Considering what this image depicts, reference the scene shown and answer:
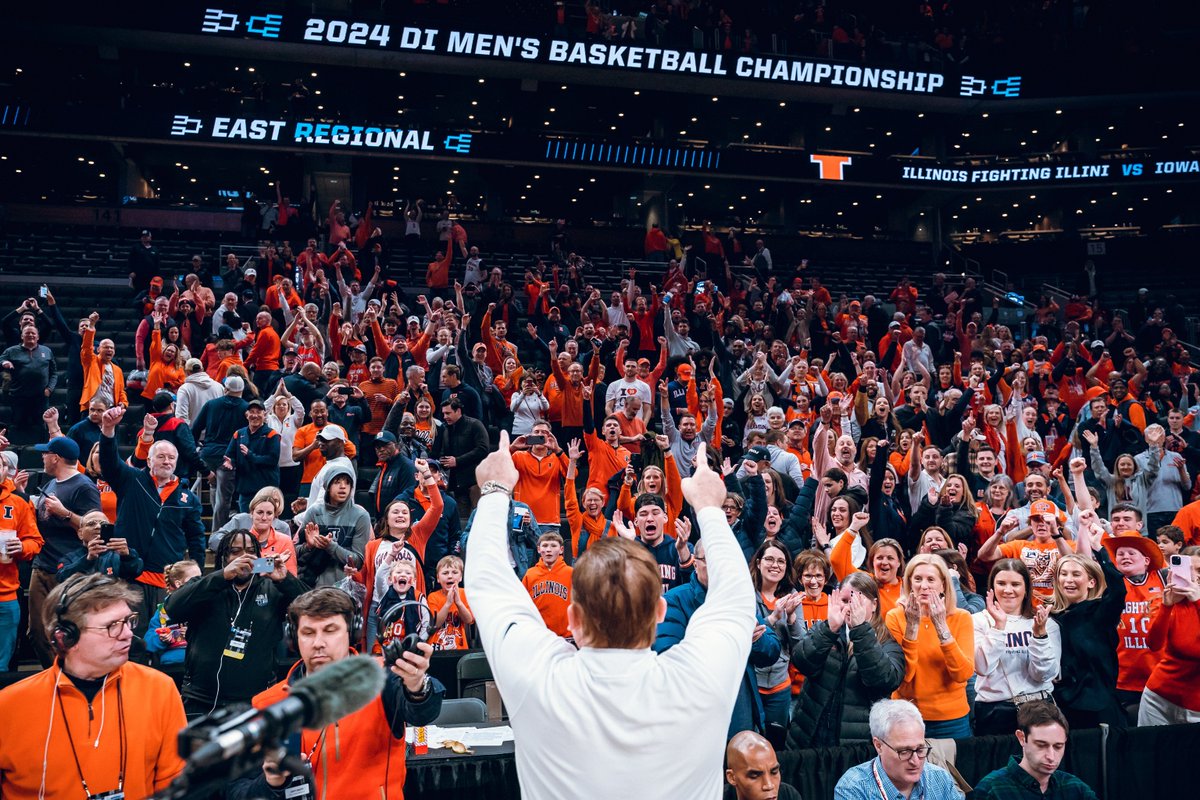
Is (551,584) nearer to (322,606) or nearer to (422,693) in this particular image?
(322,606)

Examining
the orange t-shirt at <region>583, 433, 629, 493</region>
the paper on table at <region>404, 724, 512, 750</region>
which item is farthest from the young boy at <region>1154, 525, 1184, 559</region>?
the paper on table at <region>404, 724, 512, 750</region>

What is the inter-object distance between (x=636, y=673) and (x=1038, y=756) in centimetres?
325

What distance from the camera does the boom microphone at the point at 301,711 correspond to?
1.44m

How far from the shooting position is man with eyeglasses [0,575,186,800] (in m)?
3.19

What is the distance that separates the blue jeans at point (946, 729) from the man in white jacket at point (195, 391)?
23.1ft

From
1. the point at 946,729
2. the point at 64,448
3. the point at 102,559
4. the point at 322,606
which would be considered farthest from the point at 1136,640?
the point at 64,448

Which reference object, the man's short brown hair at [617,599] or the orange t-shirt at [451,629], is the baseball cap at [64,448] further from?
the man's short brown hair at [617,599]

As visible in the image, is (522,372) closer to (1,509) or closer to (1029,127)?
(1,509)

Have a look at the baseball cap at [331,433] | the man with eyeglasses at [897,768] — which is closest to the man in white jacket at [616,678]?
the man with eyeglasses at [897,768]

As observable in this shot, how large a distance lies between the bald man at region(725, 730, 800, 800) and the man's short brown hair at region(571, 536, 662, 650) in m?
2.31

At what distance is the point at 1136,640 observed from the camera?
6.16 meters

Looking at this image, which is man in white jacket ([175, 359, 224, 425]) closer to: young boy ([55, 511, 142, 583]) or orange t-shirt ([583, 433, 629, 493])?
young boy ([55, 511, 142, 583])

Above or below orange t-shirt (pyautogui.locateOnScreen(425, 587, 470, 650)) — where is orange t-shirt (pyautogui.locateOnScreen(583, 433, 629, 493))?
above

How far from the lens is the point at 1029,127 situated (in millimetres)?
31250
